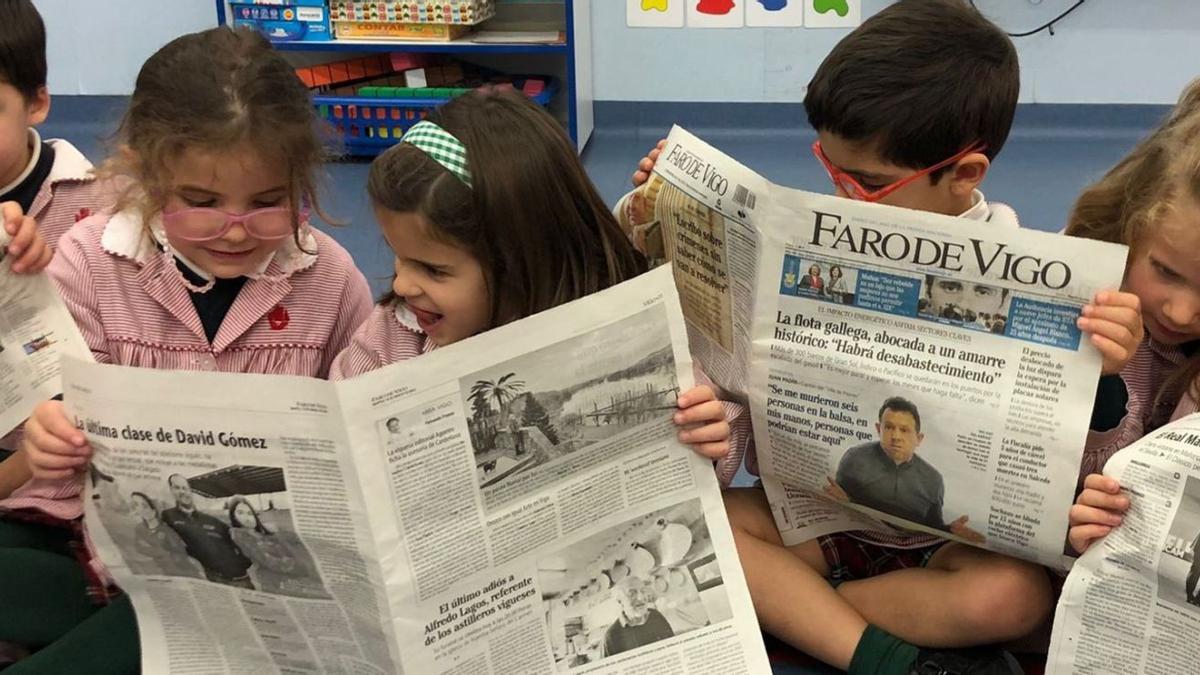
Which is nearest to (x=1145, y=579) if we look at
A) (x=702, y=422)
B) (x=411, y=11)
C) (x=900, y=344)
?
(x=900, y=344)

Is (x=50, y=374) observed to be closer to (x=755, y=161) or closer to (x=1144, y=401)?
(x=1144, y=401)

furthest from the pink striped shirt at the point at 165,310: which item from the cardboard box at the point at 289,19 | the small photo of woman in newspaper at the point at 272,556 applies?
the cardboard box at the point at 289,19

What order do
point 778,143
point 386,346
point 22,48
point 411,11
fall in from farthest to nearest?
point 778,143 → point 411,11 → point 22,48 → point 386,346

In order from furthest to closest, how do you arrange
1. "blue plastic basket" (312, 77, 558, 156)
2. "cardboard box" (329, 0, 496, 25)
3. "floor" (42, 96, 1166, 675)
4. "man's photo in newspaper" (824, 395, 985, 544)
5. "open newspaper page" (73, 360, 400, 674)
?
"blue plastic basket" (312, 77, 558, 156) < "cardboard box" (329, 0, 496, 25) < "floor" (42, 96, 1166, 675) < "man's photo in newspaper" (824, 395, 985, 544) < "open newspaper page" (73, 360, 400, 674)

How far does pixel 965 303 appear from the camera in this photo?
2.92ft

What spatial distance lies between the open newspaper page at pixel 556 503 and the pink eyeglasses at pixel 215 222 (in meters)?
0.30

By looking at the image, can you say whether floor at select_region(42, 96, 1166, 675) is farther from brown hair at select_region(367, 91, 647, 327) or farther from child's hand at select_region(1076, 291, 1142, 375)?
child's hand at select_region(1076, 291, 1142, 375)

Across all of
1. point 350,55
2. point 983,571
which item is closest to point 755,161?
point 350,55

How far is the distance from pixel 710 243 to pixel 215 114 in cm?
47

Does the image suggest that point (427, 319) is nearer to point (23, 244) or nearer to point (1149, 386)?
point (23, 244)

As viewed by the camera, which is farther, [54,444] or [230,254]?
[230,254]

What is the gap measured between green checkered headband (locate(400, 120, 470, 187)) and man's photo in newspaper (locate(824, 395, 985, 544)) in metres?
0.41

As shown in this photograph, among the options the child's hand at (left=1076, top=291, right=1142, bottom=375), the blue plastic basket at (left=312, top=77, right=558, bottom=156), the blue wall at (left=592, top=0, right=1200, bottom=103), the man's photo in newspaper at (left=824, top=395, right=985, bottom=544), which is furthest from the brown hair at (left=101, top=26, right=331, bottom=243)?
the blue wall at (left=592, top=0, right=1200, bottom=103)

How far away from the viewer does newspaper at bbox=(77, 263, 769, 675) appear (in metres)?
0.84
